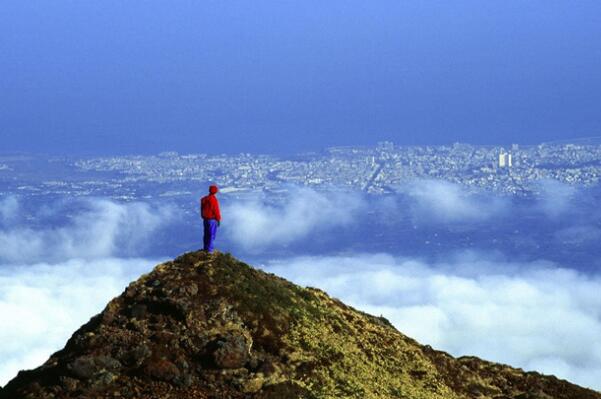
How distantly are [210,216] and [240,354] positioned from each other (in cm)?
649

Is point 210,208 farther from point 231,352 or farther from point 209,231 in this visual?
point 231,352

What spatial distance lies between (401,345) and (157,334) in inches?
383

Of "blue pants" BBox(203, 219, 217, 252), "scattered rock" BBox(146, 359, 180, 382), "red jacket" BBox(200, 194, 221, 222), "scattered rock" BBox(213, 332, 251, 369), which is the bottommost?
"scattered rock" BBox(146, 359, 180, 382)

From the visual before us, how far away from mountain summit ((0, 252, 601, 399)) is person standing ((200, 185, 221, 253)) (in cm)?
56

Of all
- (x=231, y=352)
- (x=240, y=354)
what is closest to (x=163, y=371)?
(x=231, y=352)

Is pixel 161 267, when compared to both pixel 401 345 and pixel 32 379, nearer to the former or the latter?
pixel 32 379

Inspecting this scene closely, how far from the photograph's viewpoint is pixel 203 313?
95.9 feet

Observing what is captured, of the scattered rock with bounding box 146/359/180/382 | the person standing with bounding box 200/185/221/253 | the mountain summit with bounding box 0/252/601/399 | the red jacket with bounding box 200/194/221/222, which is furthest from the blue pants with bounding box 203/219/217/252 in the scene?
the scattered rock with bounding box 146/359/180/382

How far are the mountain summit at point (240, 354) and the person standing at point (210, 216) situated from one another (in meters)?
0.56

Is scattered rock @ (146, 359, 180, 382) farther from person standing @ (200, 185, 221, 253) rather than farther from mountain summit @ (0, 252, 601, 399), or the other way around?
person standing @ (200, 185, 221, 253)

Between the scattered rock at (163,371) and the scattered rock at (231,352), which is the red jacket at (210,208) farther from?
the scattered rock at (163,371)

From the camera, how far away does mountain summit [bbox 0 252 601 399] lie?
2648cm

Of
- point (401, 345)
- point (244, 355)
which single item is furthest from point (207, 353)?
point (401, 345)

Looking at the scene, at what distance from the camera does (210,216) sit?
32.2m
